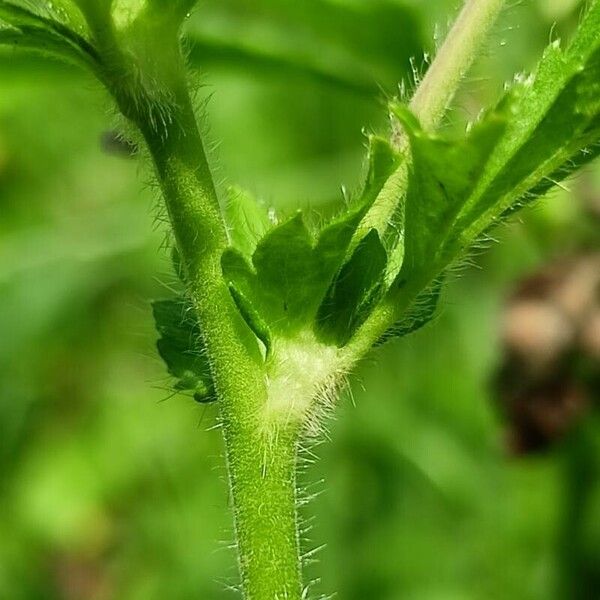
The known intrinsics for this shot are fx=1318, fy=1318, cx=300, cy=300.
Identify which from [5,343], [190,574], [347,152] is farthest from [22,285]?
[347,152]

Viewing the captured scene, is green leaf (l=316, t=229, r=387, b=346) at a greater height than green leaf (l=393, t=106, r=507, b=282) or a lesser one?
lesser

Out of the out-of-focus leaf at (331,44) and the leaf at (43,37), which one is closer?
the leaf at (43,37)

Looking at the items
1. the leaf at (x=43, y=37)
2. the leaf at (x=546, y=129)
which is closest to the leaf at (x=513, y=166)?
the leaf at (x=546, y=129)

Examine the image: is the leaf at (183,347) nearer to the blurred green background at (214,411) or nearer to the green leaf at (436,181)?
the green leaf at (436,181)

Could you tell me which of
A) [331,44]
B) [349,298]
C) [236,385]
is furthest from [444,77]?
[331,44]

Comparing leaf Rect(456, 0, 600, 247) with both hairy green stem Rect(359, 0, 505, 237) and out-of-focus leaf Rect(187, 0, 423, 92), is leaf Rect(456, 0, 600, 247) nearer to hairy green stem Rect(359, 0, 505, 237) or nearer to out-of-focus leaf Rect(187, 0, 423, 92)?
hairy green stem Rect(359, 0, 505, 237)

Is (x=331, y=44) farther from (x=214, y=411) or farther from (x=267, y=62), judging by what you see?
(x=214, y=411)

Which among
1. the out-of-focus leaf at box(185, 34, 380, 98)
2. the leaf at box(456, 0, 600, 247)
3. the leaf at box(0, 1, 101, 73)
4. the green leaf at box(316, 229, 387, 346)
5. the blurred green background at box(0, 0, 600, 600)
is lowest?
the blurred green background at box(0, 0, 600, 600)

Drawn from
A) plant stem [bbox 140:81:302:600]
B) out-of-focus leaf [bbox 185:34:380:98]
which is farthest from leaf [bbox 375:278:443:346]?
out-of-focus leaf [bbox 185:34:380:98]
